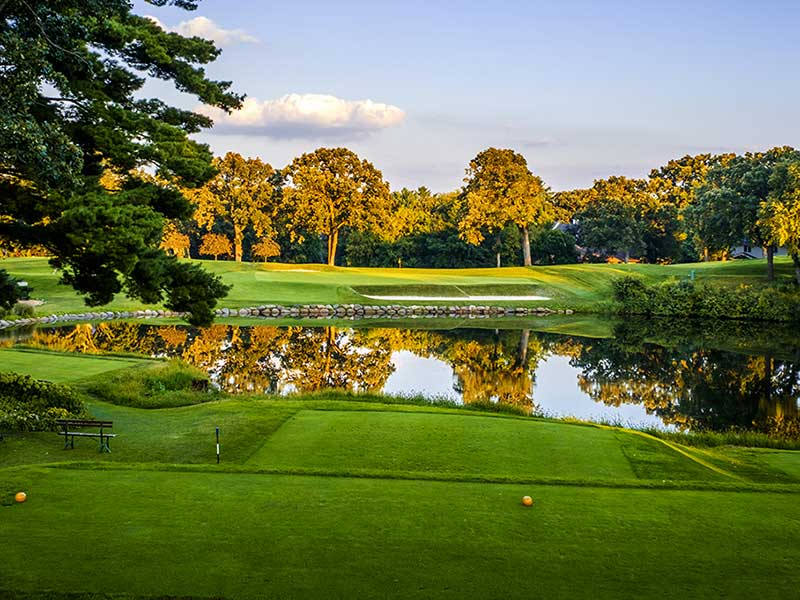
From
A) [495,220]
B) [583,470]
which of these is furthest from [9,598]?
[495,220]

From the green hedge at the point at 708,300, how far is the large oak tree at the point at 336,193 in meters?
26.3

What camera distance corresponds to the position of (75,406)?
47.3ft

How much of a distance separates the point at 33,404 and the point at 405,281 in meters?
48.3

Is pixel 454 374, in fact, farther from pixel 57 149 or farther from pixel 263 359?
pixel 57 149

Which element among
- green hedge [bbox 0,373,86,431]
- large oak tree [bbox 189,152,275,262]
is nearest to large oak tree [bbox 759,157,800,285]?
green hedge [bbox 0,373,86,431]

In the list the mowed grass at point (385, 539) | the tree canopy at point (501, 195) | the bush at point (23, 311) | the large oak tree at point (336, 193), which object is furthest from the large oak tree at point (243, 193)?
the mowed grass at point (385, 539)

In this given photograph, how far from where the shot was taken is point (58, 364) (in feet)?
70.9

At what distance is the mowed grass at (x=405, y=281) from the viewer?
5225 cm

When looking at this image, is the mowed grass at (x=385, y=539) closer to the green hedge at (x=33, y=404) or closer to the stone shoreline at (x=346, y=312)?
the green hedge at (x=33, y=404)

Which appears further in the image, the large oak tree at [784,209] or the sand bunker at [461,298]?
the sand bunker at [461,298]

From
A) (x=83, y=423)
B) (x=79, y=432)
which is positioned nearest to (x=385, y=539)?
(x=83, y=423)

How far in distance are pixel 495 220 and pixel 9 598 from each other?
68658 mm

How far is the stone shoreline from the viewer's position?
147ft

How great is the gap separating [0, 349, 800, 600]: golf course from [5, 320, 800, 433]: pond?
398 inches
